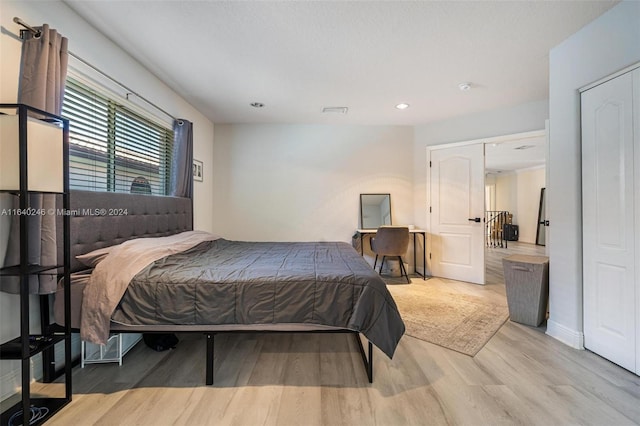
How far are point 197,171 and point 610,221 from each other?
4.32 meters

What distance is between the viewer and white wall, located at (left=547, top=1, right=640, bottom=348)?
1897 mm

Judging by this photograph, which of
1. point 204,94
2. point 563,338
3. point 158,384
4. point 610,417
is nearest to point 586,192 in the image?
point 563,338

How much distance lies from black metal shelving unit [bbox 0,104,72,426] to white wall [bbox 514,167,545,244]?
34.1 feet

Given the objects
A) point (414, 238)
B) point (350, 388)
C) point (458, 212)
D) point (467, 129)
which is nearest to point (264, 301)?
point (350, 388)

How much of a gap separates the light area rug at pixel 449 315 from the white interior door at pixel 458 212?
21.5 inches

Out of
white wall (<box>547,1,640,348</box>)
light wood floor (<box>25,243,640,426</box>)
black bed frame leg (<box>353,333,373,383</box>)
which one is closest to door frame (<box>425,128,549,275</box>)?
white wall (<box>547,1,640,348</box>)

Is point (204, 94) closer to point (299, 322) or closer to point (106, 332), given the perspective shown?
point (106, 332)

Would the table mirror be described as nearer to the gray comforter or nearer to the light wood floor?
the light wood floor

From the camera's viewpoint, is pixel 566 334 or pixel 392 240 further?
pixel 392 240

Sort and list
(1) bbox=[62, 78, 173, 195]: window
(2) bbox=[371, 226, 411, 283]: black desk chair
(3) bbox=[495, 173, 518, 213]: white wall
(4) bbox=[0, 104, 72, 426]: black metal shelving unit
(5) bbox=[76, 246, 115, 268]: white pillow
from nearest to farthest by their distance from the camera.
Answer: (4) bbox=[0, 104, 72, 426]: black metal shelving unit, (5) bbox=[76, 246, 115, 268]: white pillow, (1) bbox=[62, 78, 173, 195]: window, (2) bbox=[371, 226, 411, 283]: black desk chair, (3) bbox=[495, 173, 518, 213]: white wall

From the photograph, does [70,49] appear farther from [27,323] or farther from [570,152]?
[570,152]

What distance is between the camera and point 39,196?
1.47 meters

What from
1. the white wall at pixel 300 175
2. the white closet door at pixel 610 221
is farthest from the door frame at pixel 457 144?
the white closet door at pixel 610 221

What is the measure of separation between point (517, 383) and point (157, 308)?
91.1 inches
